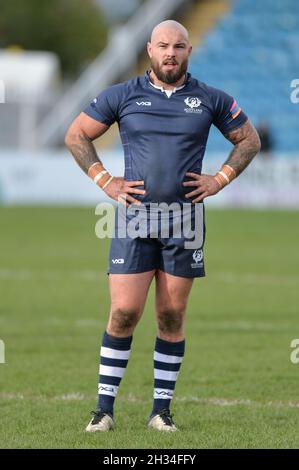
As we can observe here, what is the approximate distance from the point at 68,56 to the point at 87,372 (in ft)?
210

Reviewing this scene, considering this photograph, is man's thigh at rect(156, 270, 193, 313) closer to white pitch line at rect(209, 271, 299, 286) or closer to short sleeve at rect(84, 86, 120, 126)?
short sleeve at rect(84, 86, 120, 126)

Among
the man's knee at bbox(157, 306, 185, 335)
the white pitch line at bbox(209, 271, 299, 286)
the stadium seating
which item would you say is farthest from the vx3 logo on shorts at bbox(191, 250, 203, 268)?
the stadium seating

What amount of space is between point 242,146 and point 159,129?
2.04ft

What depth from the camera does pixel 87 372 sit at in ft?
30.1

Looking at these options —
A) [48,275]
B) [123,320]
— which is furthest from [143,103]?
[48,275]

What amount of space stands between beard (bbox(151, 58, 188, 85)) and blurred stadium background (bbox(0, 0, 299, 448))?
2139mm

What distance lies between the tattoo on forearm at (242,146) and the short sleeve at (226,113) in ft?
0.16

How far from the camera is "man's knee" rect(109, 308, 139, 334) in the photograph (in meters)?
7.06

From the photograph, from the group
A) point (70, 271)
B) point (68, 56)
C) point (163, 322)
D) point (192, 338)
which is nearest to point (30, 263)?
point (70, 271)

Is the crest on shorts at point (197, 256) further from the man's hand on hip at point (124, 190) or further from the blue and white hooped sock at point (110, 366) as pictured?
the blue and white hooped sock at point (110, 366)

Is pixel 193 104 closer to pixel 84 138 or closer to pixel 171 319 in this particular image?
pixel 84 138

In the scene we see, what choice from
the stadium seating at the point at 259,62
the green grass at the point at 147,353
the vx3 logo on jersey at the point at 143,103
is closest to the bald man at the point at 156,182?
the vx3 logo on jersey at the point at 143,103

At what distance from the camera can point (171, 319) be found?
7211mm

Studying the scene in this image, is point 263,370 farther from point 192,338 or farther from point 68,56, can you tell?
point 68,56
